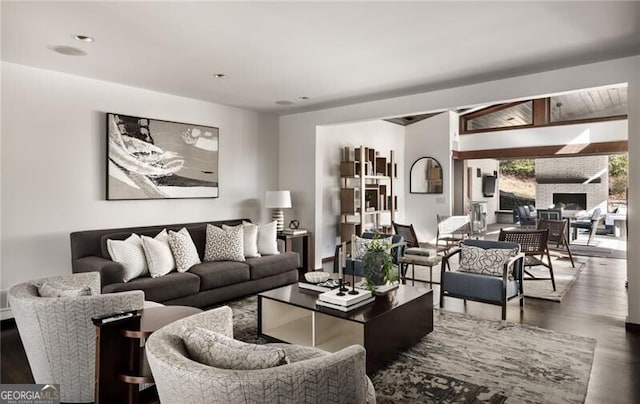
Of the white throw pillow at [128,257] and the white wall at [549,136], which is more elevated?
the white wall at [549,136]

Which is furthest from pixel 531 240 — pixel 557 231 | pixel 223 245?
pixel 223 245

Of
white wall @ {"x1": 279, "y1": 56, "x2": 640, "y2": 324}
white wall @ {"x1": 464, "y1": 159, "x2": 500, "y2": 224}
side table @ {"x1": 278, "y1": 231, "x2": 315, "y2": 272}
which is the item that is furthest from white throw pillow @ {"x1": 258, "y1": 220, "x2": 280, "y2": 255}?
white wall @ {"x1": 464, "y1": 159, "x2": 500, "y2": 224}

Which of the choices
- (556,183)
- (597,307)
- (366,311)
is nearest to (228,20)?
(366,311)

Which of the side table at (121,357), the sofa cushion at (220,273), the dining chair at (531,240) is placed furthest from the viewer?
the dining chair at (531,240)

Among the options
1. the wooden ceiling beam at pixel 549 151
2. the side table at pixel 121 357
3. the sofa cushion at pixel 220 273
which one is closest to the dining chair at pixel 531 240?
the sofa cushion at pixel 220 273

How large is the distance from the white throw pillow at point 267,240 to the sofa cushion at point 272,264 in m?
0.14

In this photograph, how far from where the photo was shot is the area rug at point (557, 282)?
190 inches

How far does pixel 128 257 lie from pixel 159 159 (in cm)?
158

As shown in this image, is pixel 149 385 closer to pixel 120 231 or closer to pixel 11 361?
pixel 11 361

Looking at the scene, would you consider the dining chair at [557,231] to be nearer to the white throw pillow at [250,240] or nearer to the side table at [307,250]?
the side table at [307,250]

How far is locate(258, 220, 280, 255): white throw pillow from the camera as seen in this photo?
5207 millimetres

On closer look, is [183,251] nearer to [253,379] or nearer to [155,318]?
[155,318]

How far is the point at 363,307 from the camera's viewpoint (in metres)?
3.06

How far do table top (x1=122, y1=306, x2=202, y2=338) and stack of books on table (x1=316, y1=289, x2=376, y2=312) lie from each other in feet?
3.41
